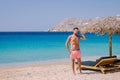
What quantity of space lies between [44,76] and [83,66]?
1296mm

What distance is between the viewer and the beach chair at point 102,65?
8.61 metres

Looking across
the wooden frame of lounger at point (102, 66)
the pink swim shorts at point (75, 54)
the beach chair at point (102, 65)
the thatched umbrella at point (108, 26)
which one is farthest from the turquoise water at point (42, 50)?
the pink swim shorts at point (75, 54)

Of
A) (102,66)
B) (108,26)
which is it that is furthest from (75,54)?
(108,26)

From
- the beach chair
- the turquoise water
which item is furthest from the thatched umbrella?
the beach chair

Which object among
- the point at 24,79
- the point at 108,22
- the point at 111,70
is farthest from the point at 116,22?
the point at 24,79

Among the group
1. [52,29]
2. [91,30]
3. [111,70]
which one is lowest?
[52,29]

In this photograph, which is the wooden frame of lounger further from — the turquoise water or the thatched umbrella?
the turquoise water

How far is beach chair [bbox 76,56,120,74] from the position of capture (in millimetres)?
8609

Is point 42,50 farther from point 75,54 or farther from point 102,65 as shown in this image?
point 75,54

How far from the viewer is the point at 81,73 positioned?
8523mm

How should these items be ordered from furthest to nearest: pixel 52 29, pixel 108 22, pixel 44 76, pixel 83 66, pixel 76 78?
pixel 52 29 → pixel 108 22 → pixel 83 66 → pixel 44 76 → pixel 76 78

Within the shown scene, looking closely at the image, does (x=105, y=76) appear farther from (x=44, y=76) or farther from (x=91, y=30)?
(x=91, y=30)

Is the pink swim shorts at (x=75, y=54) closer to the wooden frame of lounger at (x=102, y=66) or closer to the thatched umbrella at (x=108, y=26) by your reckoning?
the wooden frame of lounger at (x=102, y=66)

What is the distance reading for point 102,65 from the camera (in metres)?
8.91
